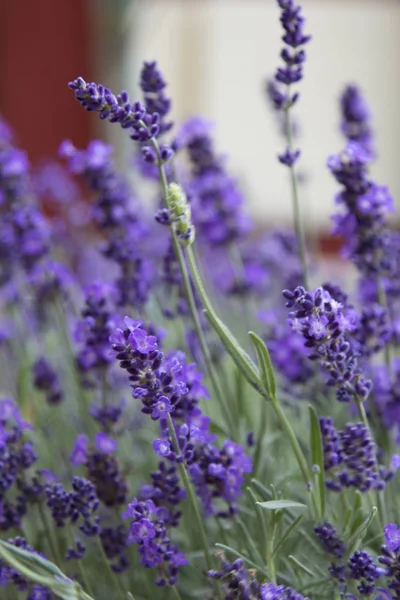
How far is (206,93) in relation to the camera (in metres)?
6.08

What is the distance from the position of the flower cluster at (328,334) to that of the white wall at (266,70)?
5.51 meters

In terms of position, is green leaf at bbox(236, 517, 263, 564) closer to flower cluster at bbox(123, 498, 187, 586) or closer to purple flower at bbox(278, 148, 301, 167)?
flower cluster at bbox(123, 498, 187, 586)

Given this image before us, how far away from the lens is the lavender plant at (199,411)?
1.94 ft

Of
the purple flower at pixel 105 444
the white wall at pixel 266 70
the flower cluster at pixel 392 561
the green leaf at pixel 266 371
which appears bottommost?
the flower cluster at pixel 392 561

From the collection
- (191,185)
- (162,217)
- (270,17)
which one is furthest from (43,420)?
(270,17)

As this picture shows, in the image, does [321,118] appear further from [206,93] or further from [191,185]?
[191,185]

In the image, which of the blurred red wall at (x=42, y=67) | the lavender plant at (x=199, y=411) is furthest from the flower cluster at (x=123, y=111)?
the blurred red wall at (x=42, y=67)

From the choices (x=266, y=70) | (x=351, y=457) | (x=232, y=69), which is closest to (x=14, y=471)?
(x=351, y=457)

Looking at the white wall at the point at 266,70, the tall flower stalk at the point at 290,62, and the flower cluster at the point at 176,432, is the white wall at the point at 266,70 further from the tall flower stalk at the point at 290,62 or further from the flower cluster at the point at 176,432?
the flower cluster at the point at 176,432

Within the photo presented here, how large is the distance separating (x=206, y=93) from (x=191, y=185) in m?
5.15

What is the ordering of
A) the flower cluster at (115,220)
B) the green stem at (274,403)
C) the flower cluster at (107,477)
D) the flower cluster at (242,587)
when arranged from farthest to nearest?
the flower cluster at (115,220)
the flower cluster at (107,477)
the green stem at (274,403)
the flower cluster at (242,587)

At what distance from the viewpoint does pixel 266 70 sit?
20.6ft

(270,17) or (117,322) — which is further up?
(270,17)

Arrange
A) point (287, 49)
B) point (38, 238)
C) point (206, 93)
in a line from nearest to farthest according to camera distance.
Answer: point (287, 49), point (38, 238), point (206, 93)
